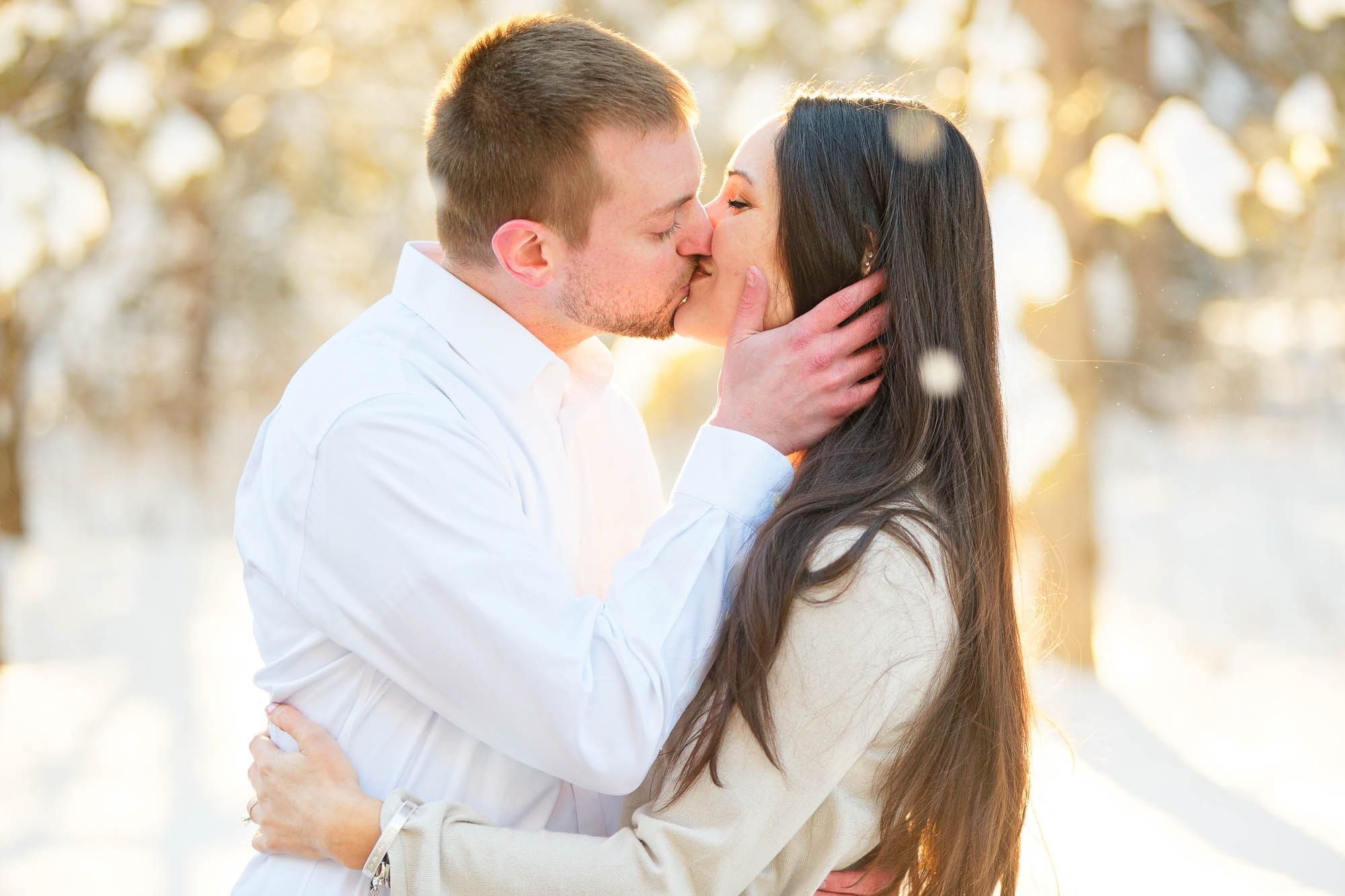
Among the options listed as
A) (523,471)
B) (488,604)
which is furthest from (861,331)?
(488,604)

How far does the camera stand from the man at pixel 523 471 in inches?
60.6

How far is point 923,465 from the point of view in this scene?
70.8 inches

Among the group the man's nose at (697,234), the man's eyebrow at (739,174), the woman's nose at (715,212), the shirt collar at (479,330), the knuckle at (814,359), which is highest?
the man's eyebrow at (739,174)

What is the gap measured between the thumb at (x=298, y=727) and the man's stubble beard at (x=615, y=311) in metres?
0.74

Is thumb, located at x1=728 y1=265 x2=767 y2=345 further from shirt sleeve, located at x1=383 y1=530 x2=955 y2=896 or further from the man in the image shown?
shirt sleeve, located at x1=383 y1=530 x2=955 y2=896

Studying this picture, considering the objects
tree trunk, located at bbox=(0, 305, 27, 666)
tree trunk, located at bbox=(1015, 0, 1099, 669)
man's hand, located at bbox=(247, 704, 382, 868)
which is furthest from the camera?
tree trunk, located at bbox=(0, 305, 27, 666)

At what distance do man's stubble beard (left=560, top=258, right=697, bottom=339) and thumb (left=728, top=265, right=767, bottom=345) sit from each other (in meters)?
0.18

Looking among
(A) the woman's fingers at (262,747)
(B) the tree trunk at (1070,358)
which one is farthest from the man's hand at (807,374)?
(B) the tree trunk at (1070,358)

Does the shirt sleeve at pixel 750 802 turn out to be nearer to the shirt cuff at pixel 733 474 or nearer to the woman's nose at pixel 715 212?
the shirt cuff at pixel 733 474

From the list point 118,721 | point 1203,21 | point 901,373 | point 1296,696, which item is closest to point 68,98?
point 118,721

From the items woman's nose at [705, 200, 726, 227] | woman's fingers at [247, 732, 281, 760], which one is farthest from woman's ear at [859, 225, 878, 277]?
woman's fingers at [247, 732, 281, 760]

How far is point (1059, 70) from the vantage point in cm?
550

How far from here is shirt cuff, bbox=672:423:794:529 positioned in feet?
5.60

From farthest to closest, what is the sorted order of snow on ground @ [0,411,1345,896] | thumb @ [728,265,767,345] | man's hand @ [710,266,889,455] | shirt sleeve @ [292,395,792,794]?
1. snow on ground @ [0,411,1345,896]
2. thumb @ [728,265,767,345]
3. man's hand @ [710,266,889,455]
4. shirt sleeve @ [292,395,792,794]
